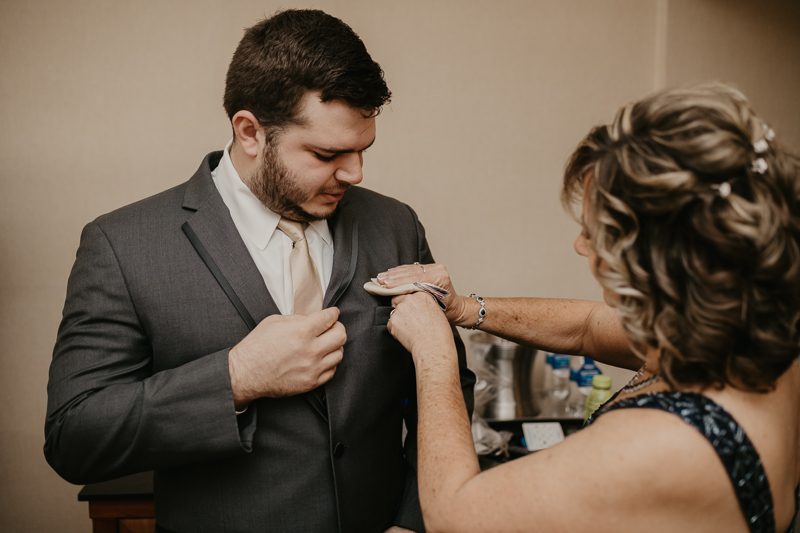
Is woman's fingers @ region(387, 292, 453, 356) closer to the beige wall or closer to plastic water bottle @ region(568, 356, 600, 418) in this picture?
the beige wall

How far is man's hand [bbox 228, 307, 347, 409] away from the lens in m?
1.17

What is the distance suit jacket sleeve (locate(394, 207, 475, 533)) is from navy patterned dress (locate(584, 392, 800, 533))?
2.42ft

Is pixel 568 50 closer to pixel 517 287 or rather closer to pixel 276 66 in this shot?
pixel 517 287

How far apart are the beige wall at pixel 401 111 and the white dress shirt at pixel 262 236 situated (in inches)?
42.8

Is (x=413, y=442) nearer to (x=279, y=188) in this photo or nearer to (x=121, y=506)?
(x=279, y=188)

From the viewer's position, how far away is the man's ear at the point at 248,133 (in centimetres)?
136

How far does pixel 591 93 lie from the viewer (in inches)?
112

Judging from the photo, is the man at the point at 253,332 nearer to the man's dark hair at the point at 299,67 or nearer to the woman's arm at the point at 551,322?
the man's dark hair at the point at 299,67

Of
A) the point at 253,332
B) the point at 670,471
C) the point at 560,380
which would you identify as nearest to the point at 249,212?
the point at 253,332

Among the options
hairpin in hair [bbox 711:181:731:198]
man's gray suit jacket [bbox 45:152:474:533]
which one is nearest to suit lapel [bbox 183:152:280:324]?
man's gray suit jacket [bbox 45:152:474:533]

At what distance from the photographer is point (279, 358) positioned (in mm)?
1164

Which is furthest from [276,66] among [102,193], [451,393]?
[102,193]

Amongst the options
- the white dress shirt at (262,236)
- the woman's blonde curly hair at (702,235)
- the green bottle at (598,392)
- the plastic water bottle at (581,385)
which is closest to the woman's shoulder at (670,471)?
the woman's blonde curly hair at (702,235)

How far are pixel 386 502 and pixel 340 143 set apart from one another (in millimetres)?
1049
